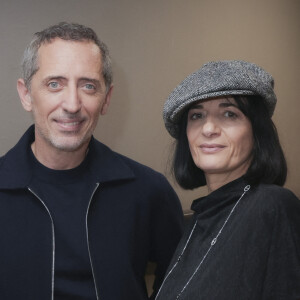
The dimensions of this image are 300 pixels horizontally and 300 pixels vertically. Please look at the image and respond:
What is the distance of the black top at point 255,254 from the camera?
1.00 m

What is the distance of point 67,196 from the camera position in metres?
1.45

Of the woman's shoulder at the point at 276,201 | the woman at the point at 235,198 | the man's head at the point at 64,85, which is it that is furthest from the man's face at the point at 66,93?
the woman's shoulder at the point at 276,201

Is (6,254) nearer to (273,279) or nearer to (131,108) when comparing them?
(273,279)

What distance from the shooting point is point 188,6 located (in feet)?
9.78

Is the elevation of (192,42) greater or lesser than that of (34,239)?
greater

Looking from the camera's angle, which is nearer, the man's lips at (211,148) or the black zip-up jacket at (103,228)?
the man's lips at (211,148)

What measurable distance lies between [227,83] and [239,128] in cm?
13

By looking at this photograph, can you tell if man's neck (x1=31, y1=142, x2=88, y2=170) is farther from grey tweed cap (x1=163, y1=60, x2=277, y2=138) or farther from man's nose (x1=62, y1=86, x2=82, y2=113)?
grey tweed cap (x1=163, y1=60, x2=277, y2=138)

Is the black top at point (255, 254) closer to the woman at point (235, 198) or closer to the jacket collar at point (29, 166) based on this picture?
the woman at point (235, 198)

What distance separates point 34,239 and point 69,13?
53.8 inches

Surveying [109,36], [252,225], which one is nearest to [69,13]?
[109,36]

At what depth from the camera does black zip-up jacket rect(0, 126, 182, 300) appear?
4.59ft

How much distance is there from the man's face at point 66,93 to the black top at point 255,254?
56 centimetres

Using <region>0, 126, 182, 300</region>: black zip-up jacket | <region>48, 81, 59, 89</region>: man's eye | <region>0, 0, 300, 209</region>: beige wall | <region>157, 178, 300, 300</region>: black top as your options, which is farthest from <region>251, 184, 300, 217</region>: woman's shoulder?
<region>0, 0, 300, 209</region>: beige wall
